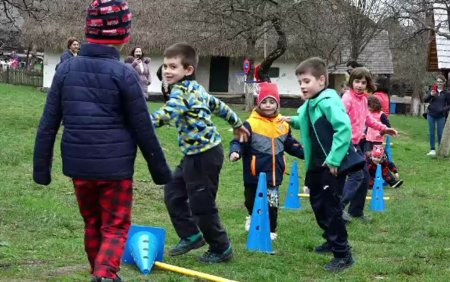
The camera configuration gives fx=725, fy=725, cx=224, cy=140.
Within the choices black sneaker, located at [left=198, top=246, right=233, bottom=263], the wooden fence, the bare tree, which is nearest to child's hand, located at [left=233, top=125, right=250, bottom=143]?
black sneaker, located at [left=198, top=246, right=233, bottom=263]

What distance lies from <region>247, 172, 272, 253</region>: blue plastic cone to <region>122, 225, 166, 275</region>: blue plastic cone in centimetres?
114

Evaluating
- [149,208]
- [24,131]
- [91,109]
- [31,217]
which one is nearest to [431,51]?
[24,131]

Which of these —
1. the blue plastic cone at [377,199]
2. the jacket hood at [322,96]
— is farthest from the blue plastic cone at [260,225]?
the blue plastic cone at [377,199]

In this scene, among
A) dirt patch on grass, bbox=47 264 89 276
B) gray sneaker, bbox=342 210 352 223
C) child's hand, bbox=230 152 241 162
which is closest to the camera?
dirt patch on grass, bbox=47 264 89 276

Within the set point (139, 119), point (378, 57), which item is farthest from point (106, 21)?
point (378, 57)

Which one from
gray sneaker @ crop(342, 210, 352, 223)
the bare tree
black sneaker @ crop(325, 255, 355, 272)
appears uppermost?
the bare tree

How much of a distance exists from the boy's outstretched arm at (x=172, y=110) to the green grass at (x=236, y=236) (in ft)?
3.89

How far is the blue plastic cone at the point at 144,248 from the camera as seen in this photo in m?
5.60

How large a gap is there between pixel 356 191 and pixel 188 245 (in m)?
3.19

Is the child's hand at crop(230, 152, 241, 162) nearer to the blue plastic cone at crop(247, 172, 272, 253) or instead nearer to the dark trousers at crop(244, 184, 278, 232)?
the blue plastic cone at crop(247, 172, 272, 253)

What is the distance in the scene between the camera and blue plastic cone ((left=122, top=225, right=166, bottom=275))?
5.60 meters

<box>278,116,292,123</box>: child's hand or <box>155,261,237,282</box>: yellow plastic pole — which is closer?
<box>155,261,237,282</box>: yellow plastic pole

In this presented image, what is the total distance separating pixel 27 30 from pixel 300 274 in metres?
34.8

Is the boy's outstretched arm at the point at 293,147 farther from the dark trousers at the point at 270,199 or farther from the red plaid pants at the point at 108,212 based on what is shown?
the red plaid pants at the point at 108,212
